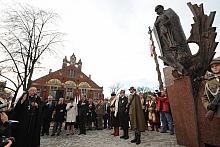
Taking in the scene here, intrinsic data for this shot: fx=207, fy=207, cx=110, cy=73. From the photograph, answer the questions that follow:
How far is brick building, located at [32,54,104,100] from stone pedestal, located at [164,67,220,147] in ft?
137

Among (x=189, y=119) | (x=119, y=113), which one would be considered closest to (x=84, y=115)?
(x=119, y=113)

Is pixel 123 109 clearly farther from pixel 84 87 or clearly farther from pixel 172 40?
pixel 84 87

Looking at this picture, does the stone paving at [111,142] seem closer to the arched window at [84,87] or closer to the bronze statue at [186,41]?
the bronze statue at [186,41]

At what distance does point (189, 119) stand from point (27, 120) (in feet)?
15.0

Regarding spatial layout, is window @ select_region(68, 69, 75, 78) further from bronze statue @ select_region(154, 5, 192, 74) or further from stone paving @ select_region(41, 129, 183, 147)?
bronze statue @ select_region(154, 5, 192, 74)

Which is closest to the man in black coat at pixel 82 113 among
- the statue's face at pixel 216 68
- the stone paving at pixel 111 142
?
the stone paving at pixel 111 142

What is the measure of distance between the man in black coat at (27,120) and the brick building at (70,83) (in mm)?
40758

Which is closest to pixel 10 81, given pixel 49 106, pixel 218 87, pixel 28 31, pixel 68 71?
pixel 28 31

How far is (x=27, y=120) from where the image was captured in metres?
6.17

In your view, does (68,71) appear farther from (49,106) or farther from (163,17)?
(163,17)

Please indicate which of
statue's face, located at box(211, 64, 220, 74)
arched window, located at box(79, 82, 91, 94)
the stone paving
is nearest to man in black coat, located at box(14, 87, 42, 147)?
the stone paving

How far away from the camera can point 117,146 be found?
21.8ft

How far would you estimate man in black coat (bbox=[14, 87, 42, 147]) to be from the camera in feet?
19.7

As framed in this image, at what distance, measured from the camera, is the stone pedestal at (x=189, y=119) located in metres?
4.58
